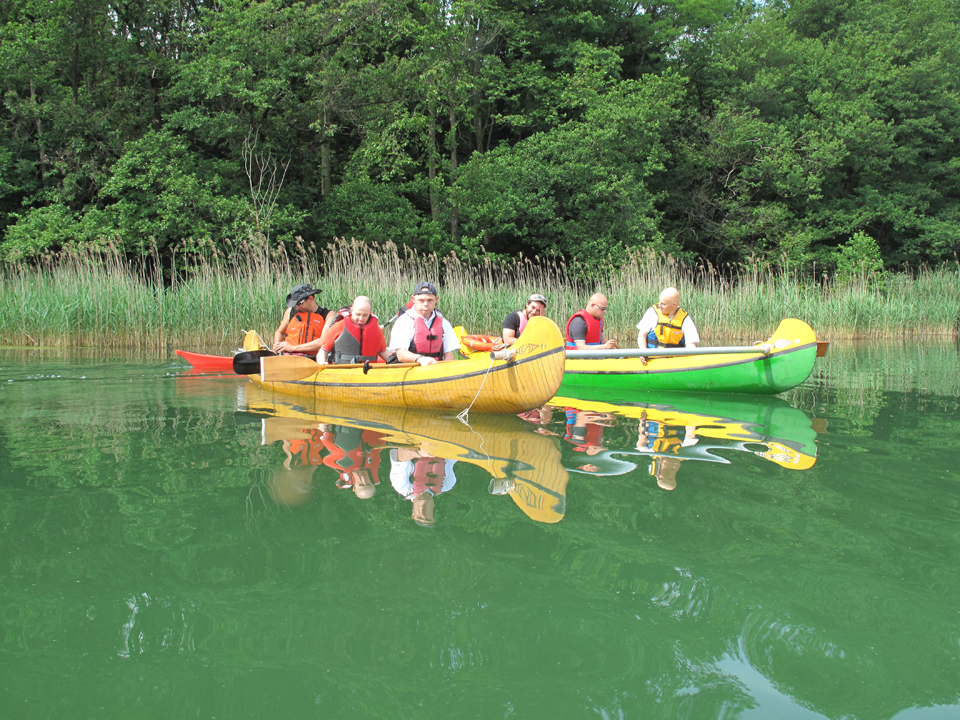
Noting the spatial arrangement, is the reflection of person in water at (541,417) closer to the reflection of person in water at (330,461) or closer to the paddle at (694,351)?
the paddle at (694,351)

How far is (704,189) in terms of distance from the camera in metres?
22.0

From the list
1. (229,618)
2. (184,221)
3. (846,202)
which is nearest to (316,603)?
(229,618)

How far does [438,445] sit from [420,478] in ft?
2.90

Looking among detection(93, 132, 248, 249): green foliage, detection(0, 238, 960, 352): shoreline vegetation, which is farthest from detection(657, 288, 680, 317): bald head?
detection(93, 132, 248, 249): green foliage

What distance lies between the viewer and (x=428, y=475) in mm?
3740

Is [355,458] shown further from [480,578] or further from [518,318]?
[518,318]

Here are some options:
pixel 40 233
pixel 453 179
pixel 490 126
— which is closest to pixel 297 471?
pixel 40 233

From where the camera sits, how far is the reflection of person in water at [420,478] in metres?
3.12

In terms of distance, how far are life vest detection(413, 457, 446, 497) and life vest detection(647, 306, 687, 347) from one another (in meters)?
4.01

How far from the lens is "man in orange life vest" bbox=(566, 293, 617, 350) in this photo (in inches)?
300

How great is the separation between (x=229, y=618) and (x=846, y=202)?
22.8 meters

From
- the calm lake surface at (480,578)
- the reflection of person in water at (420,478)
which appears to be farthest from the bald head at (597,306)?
the reflection of person in water at (420,478)

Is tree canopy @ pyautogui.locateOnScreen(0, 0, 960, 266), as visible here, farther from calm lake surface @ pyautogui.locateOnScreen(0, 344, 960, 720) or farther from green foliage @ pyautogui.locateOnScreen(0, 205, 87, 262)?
calm lake surface @ pyautogui.locateOnScreen(0, 344, 960, 720)

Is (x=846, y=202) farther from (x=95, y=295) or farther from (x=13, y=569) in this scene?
(x=13, y=569)
